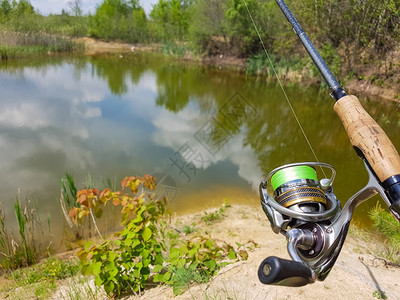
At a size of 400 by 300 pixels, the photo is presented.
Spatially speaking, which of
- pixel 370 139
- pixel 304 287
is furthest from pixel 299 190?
pixel 304 287

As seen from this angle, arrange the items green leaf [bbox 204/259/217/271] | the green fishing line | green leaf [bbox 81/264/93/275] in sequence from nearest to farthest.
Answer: the green fishing line < green leaf [bbox 81/264/93/275] < green leaf [bbox 204/259/217/271]

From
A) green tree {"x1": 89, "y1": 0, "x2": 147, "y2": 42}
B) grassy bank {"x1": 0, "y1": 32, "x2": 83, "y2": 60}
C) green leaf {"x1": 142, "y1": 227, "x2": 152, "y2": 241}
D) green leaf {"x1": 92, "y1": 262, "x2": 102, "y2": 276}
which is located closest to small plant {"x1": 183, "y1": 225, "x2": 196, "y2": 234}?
green leaf {"x1": 142, "y1": 227, "x2": 152, "y2": 241}

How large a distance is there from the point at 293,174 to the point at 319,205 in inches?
6.1

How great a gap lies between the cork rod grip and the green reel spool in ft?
0.71

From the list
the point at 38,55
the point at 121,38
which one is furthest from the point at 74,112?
the point at 121,38

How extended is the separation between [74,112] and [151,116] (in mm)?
1973

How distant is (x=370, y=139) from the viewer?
3.70 feet

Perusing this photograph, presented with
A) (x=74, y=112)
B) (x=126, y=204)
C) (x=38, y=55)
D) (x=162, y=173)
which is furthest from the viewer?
(x=38, y=55)

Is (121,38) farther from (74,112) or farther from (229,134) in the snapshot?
(229,134)

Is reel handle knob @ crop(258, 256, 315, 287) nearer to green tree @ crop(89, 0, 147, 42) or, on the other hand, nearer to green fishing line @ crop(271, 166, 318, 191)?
green fishing line @ crop(271, 166, 318, 191)

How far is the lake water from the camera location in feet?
14.8

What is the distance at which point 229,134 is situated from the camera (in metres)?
6.92

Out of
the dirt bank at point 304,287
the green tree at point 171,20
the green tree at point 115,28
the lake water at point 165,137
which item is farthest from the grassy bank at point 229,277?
the green tree at point 115,28

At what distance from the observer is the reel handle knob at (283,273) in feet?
2.42
